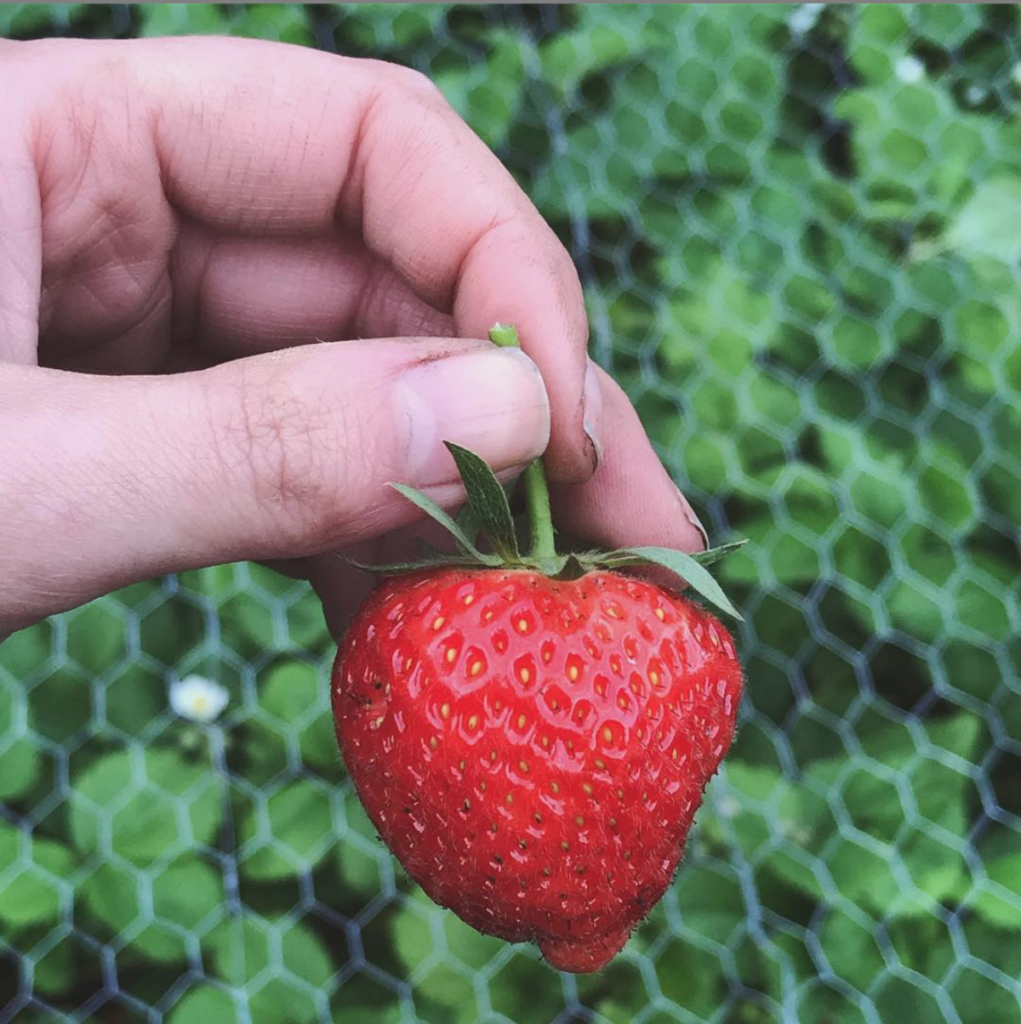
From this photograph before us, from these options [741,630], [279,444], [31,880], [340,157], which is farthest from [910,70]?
[31,880]

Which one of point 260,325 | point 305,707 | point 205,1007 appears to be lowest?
point 205,1007

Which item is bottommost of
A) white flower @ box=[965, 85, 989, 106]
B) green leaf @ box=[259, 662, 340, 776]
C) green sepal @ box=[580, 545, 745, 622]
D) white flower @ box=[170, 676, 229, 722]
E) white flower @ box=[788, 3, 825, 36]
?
white flower @ box=[170, 676, 229, 722]

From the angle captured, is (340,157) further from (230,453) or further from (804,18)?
(804,18)

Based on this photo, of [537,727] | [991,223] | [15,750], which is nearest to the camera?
[537,727]

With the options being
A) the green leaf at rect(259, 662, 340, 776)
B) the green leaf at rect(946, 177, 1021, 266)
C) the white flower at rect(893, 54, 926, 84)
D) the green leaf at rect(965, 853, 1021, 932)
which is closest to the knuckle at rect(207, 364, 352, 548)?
the green leaf at rect(259, 662, 340, 776)

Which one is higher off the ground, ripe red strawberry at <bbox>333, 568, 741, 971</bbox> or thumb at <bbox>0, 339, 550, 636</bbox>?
thumb at <bbox>0, 339, 550, 636</bbox>

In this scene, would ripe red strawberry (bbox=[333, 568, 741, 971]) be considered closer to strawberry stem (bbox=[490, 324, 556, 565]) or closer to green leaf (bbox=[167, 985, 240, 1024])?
strawberry stem (bbox=[490, 324, 556, 565])

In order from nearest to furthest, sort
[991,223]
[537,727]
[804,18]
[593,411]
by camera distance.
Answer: [537,727], [593,411], [991,223], [804,18]

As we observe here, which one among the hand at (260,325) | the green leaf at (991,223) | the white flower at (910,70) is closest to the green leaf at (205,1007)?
the hand at (260,325)
